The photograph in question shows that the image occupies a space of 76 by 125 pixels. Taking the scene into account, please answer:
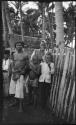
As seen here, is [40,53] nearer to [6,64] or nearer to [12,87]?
[6,64]

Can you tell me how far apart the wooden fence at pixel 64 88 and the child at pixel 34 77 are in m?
0.35

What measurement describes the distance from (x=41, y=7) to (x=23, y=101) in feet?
6.65

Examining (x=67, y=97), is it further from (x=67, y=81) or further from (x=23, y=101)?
(x=23, y=101)

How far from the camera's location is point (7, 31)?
3.16 meters

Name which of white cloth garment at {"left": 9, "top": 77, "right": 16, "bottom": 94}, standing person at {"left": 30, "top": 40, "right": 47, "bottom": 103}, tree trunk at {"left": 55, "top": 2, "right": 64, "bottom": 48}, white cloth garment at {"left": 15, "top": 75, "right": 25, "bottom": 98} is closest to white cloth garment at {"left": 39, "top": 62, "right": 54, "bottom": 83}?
standing person at {"left": 30, "top": 40, "right": 47, "bottom": 103}

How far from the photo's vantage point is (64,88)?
12.4 feet

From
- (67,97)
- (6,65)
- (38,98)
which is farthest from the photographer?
(38,98)

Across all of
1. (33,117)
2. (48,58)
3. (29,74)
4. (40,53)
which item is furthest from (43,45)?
(33,117)

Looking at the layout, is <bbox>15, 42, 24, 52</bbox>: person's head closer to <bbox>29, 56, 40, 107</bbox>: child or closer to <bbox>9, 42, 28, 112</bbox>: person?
<bbox>9, 42, 28, 112</bbox>: person

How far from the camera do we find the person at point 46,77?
4574 millimetres

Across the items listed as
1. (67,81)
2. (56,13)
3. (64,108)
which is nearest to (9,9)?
(56,13)

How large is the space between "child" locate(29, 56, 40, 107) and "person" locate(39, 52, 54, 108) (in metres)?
0.10

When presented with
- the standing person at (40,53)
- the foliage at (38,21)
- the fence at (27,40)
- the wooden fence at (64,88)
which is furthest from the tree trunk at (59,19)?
the standing person at (40,53)

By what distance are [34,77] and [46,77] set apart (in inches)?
10.1
